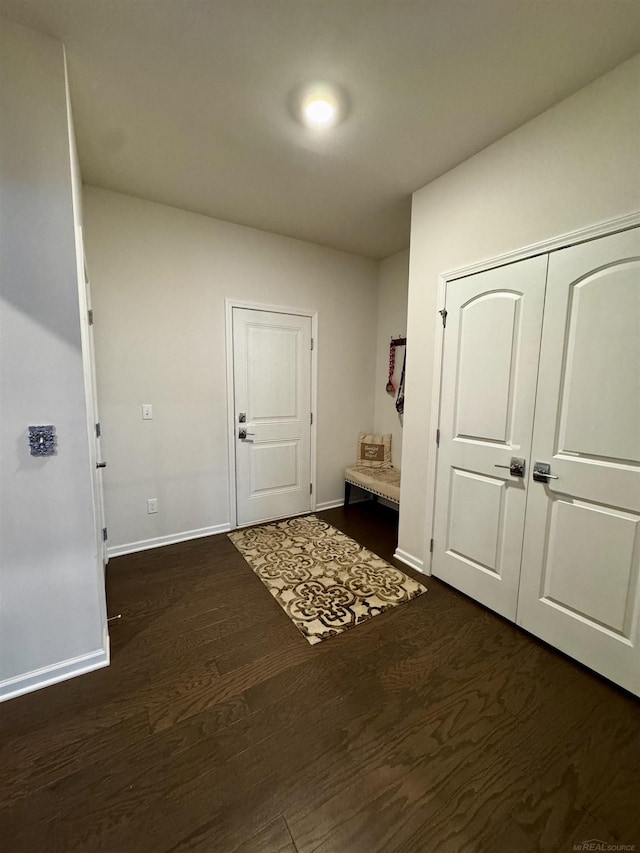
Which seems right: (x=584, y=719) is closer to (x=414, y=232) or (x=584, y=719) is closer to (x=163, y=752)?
(x=163, y=752)

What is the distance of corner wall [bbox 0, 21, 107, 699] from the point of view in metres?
1.36

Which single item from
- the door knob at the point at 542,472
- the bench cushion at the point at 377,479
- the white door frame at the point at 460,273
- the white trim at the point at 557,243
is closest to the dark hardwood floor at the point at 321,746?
the white door frame at the point at 460,273

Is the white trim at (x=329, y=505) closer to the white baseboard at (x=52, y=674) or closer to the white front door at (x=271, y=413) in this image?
the white front door at (x=271, y=413)

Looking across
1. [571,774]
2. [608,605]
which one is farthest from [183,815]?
[608,605]

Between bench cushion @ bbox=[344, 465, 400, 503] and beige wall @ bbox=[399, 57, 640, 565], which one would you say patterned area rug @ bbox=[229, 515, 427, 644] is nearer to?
beige wall @ bbox=[399, 57, 640, 565]

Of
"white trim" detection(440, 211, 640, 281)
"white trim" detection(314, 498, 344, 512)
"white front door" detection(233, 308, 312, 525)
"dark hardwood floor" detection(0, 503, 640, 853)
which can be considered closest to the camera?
"dark hardwood floor" detection(0, 503, 640, 853)

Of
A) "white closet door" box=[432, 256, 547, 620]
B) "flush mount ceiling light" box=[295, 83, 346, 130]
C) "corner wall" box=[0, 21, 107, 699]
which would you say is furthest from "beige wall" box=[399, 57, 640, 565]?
"corner wall" box=[0, 21, 107, 699]

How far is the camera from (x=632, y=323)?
147 cm

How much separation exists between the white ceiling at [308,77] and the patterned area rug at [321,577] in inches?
107

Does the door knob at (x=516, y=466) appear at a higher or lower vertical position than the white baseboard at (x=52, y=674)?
higher

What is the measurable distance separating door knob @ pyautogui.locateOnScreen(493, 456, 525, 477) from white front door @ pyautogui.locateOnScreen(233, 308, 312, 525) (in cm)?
203

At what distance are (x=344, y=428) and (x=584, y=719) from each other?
110 inches

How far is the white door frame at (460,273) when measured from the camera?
4.97ft

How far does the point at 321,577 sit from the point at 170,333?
2.23m
